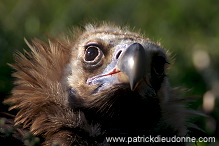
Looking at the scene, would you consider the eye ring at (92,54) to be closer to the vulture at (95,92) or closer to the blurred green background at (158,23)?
the vulture at (95,92)

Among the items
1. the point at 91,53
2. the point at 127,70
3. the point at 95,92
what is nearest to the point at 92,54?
the point at 91,53

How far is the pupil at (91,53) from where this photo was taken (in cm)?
518

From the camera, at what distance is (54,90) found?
5.05 m

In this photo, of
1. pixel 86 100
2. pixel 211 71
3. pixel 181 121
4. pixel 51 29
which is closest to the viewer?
pixel 86 100

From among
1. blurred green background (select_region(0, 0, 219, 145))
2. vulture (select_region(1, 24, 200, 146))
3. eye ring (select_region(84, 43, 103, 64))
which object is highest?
blurred green background (select_region(0, 0, 219, 145))

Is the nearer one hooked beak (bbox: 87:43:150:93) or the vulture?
hooked beak (bbox: 87:43:150:93)

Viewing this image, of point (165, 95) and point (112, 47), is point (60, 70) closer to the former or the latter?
point (112, 47)

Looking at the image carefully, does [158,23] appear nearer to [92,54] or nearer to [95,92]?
[92,54]

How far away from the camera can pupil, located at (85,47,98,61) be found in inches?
204

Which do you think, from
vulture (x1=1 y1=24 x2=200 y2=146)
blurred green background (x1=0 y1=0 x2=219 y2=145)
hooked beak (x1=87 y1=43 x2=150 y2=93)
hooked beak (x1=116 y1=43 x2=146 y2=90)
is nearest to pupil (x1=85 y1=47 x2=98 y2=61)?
vulture (x1=1 y1=24 x2=200 y2=146)

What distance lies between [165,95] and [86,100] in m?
0.85

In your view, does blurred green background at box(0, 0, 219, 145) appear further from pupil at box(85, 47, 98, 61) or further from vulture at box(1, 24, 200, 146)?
pupil at box(85, 47, 98, 61)

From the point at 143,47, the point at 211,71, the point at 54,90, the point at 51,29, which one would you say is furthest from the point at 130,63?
the point at 51,29

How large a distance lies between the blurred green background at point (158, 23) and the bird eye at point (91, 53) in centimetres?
176
